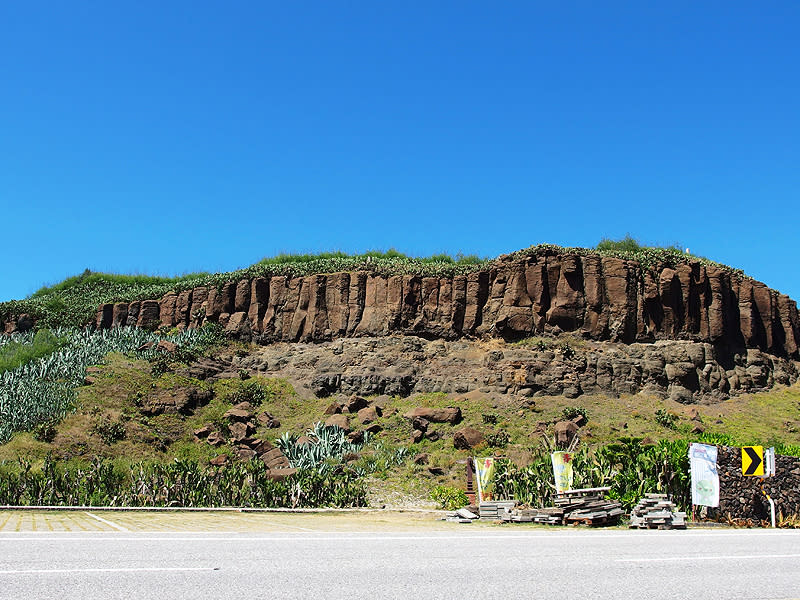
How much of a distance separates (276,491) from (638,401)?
20.5 m

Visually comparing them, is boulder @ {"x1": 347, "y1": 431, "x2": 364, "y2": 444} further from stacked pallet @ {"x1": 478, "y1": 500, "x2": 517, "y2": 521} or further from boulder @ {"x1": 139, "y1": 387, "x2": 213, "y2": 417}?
stacked pallet @ {"x1": 478, "y1": 500, "x2": 517, "y2": 521}

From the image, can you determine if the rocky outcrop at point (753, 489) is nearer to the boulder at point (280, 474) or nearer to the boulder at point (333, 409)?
the boulder at point (280, 474)

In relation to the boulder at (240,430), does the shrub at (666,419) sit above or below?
above

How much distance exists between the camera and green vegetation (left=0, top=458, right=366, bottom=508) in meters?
22.9

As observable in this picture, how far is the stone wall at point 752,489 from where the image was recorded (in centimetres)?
1806

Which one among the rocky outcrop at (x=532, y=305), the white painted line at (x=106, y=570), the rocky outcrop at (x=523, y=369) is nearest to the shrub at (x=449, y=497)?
the rocky outcrop at (x=523, y=369)

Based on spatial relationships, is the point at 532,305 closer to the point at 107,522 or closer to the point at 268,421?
the point at 268,421

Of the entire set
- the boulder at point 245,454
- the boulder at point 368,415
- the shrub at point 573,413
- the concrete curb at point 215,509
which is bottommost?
the concrete curb at point 215,509

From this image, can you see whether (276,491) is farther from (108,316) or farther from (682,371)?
(108,316)

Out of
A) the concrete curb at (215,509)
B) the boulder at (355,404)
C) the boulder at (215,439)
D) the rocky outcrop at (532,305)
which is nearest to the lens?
the concrete curb at (215,509)

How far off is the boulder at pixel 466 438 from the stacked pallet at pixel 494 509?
11.4m

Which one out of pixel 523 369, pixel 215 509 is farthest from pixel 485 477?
pixel 523 369

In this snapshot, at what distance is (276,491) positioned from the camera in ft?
76.9

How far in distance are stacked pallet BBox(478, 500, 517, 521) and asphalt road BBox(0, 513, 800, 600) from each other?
6.51 metres
